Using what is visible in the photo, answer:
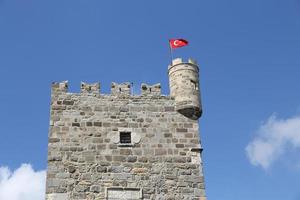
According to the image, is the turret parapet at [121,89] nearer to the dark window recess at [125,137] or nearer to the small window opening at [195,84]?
the dark window recess at [125,137]

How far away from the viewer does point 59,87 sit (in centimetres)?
1420

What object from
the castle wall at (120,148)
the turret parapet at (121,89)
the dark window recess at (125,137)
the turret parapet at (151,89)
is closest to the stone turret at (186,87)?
the castle wall at (120,148)

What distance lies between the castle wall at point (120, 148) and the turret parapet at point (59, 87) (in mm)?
30

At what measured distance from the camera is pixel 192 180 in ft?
43.4

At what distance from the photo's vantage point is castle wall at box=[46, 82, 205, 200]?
42.2ft

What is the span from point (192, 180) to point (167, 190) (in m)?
0.79

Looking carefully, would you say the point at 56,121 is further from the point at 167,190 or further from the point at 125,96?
the point at 167,190

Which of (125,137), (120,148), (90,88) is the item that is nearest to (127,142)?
(125,137)

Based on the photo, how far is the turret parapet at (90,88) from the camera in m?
14.2

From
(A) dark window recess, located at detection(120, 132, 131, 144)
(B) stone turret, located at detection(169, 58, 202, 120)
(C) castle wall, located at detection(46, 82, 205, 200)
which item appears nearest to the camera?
(C) castle wall, located at detection(46, 82, 205, 200)

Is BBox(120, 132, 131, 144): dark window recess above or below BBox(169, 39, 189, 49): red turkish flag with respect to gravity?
below

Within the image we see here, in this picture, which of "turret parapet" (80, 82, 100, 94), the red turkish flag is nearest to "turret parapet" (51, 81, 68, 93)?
"turret parapet" (80, 82, 100, 94)

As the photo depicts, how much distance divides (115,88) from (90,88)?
2.48ft

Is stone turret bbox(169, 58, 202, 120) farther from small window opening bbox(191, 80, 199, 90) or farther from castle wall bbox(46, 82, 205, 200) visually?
castle wall bbox(46, 82, 205, 200)
